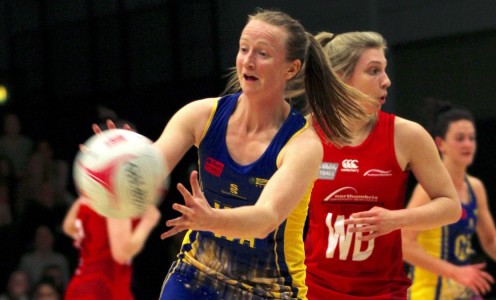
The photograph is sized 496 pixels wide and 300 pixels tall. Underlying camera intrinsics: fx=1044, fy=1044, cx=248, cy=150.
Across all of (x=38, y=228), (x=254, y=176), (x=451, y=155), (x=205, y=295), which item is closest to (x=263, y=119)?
Answer: (x=254, y=176)

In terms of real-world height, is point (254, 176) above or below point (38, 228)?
above

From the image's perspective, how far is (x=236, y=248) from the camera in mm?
3371

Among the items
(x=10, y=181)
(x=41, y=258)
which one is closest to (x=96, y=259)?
(x=41, y=258)

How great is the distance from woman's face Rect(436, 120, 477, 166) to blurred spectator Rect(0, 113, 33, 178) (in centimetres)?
416

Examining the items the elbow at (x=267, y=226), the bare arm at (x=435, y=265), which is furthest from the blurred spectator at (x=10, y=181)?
the elbow at (x=267, y=226)

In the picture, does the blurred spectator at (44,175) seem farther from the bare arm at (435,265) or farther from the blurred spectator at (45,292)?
the bare arm at (435,265)

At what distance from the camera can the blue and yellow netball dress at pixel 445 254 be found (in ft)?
18.1

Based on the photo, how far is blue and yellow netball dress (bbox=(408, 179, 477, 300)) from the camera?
5516 millimetres

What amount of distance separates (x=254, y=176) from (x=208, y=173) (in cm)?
17

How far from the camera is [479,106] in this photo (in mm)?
8719

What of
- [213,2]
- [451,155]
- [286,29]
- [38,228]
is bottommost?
[38,228]

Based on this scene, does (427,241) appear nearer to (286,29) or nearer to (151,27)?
(286,29)

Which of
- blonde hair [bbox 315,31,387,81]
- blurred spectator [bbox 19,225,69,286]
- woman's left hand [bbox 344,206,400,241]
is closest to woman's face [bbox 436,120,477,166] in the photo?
blonde hair [bbox 315,31,387,81]

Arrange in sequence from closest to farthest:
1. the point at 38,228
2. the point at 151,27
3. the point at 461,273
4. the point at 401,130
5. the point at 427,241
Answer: the point at 401,130 < the point at 461,273 < the point at 427,241 < the point at 38,228 < the point at 151,27
